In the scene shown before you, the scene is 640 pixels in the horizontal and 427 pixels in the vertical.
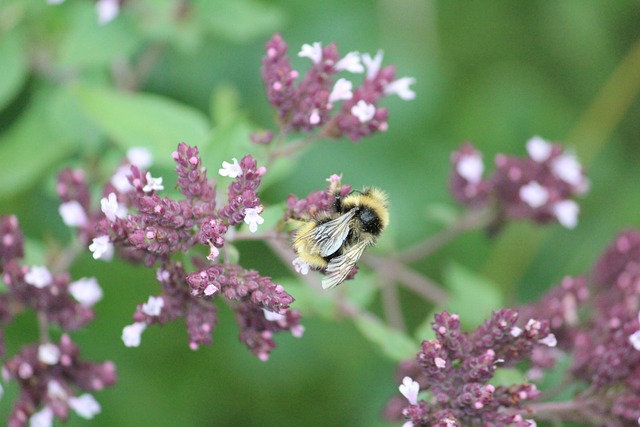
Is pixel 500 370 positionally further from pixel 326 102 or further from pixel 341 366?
pixel 341 366

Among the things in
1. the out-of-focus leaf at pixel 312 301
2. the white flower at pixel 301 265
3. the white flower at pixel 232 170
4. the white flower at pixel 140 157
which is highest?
the out-of-focus leaf at pixel 312 301

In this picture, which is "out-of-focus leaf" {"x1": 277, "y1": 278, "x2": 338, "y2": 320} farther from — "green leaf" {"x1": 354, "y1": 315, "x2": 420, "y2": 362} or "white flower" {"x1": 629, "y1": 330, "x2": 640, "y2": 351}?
"white flower" {"x1": 629, "y1": 330, "x2": 640, "y2": 351}

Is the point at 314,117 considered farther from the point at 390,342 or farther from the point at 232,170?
the point at 390,342

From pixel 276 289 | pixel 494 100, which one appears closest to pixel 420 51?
pixel 494 100

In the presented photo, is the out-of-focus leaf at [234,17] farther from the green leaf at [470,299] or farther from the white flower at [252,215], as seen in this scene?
the white flower at [252,215]

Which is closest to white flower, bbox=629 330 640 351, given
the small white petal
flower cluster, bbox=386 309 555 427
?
flower cluster, bbox=386 309 555 427

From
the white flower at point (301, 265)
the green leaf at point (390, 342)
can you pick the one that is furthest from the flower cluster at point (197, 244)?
the green leaf at point (390, 342)
